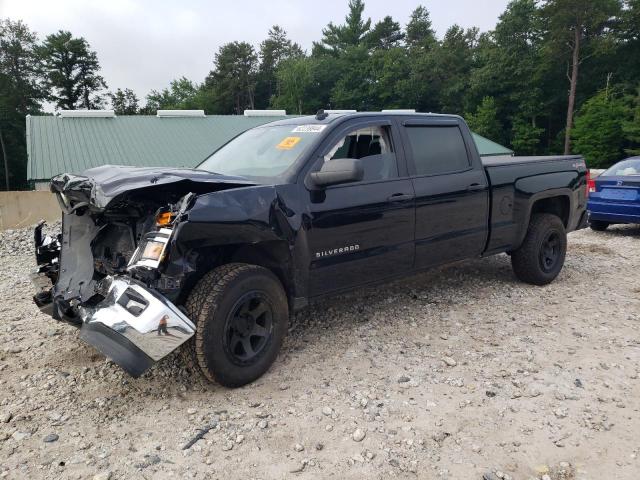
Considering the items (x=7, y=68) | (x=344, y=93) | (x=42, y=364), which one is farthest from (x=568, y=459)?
(x=7, y=68)

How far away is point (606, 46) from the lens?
117ft

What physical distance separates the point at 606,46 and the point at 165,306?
142 feet

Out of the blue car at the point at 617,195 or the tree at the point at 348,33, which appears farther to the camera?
the tree at the point at 348,33

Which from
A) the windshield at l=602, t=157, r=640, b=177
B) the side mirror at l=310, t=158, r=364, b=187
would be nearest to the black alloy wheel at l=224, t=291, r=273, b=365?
the side mirror at l=310, t=158, r=364, b=187

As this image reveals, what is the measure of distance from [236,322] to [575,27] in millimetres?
44905

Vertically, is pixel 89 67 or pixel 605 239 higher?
pixel 89 67

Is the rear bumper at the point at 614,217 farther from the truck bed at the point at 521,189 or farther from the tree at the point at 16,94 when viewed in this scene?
the tree at the point at 16,94

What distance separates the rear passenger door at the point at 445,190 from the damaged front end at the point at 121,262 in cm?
182

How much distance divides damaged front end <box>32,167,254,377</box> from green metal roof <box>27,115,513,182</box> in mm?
16747

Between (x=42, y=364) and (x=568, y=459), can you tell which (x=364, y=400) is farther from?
(x=42, y=364)

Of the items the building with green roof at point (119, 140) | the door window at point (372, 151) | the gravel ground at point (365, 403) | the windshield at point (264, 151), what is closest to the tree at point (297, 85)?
the building with green roof at point (119, 140)

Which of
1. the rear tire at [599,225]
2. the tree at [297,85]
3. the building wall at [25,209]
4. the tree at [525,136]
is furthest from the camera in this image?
the tree at [297,85]

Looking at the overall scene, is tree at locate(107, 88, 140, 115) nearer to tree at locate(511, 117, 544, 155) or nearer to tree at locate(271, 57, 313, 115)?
tree at locate(271, 57, 313, 115)

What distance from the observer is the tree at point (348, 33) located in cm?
6288
